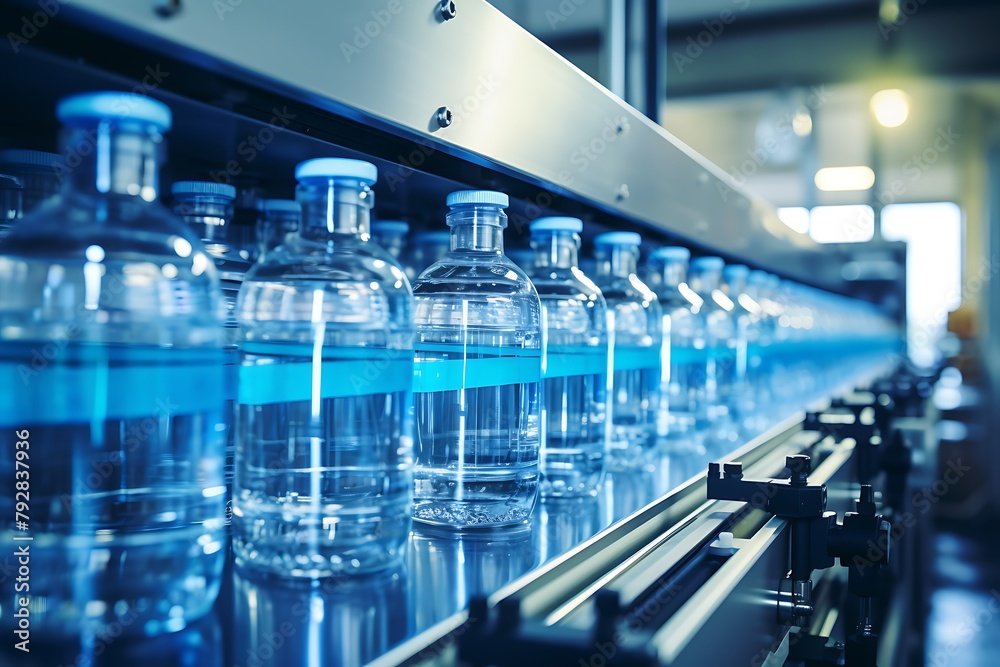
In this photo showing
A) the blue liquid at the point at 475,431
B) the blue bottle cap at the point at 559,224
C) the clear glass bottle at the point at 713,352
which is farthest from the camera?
the clear glass bottle at the point at 713,352

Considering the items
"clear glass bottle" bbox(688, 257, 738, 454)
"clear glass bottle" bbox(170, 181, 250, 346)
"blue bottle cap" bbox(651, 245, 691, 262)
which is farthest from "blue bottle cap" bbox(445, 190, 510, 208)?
"clear glass bottle" bbox(688, 257, 738, 454)

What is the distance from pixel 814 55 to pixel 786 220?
261 centimetres

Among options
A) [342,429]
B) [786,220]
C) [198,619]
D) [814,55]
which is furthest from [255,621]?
[814,55]

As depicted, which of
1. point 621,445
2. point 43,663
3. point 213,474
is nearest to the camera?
point 43,663

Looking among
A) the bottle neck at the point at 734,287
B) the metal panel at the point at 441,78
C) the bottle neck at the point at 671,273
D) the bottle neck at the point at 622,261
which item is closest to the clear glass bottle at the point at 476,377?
the metal panel at the point at 441,78

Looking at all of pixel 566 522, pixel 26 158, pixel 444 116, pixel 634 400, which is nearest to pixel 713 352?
pixel 634 400

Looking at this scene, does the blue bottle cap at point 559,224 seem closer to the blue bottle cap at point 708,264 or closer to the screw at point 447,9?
the screw at point 447,9

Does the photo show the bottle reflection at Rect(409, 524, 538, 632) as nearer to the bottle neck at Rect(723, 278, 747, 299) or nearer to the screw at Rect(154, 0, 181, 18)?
the screw at Rect(154, 0, 181, 18)

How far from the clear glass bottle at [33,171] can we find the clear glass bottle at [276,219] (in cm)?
24

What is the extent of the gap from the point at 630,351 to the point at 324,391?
75 cm

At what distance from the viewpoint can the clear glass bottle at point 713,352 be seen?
177cm

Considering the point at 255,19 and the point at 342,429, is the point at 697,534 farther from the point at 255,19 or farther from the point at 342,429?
the point at 255,19

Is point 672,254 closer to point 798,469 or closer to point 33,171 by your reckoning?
point 798,469

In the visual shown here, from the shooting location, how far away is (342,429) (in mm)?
777
